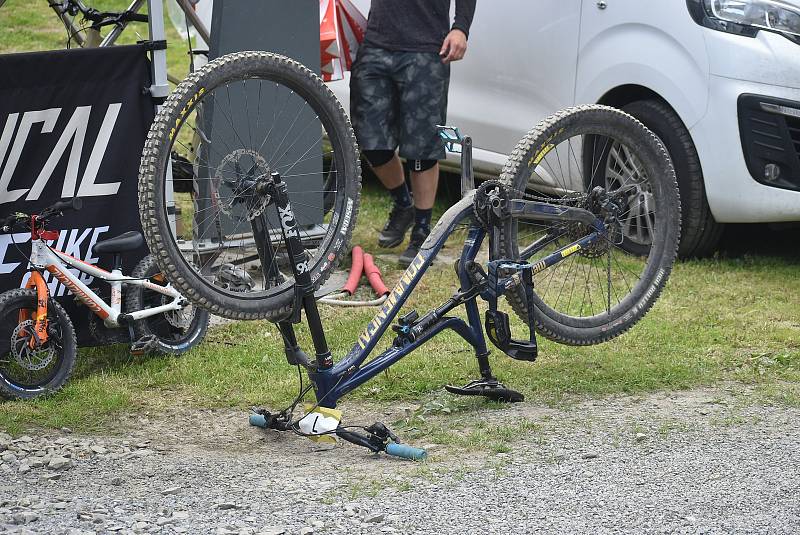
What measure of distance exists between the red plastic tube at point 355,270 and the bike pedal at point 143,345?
1.42 m

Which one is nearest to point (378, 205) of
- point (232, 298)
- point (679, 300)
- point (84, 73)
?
point (679, 300)

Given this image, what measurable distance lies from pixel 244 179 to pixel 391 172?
9.72 ft

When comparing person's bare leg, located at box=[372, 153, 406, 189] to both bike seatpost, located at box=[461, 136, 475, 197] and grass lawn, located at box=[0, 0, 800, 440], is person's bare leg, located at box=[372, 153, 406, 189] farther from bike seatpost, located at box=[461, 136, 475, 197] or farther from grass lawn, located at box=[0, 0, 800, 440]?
bike seatpost, located at box=[461, 136, 475, 197]

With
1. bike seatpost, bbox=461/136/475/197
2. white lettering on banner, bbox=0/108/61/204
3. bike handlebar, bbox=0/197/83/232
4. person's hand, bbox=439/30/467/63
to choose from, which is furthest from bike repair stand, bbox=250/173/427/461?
person's hand, bbox=439/30/467/63

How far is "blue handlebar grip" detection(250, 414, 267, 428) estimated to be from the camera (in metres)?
4.70

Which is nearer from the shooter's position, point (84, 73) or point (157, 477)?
point (157, 477)

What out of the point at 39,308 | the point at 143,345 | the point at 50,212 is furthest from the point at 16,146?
the point at 143,345

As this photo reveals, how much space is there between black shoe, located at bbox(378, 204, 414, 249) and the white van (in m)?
0.76

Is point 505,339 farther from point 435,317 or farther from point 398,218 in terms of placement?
point 398,218

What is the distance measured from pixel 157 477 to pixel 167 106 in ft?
4.27

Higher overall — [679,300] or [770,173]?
[770,173]

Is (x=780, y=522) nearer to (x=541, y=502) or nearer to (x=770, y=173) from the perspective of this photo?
(x=541, y=502)

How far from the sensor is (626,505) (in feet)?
12.8

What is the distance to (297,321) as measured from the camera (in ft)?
14.9
